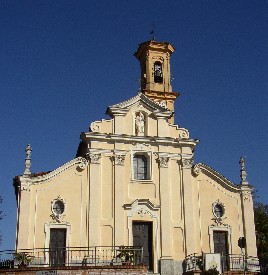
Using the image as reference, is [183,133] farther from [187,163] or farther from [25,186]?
[25,186]

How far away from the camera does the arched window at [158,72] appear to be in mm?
35156

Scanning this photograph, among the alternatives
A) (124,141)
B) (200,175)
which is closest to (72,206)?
(124,141)

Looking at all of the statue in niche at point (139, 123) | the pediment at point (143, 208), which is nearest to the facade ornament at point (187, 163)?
the statue in niche at point (139, 123)

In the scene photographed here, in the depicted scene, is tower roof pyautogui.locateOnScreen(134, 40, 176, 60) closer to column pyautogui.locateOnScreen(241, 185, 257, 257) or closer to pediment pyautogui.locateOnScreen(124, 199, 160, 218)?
column pyautogui.locateOnScreen(241, 185, 257, 257)

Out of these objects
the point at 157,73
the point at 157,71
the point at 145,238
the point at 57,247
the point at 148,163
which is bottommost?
the point at 57,247

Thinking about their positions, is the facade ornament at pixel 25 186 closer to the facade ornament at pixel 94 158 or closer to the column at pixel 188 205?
the facade ornament at pixel 94 158

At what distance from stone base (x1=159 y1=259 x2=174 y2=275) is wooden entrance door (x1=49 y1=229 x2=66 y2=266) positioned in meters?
5.30

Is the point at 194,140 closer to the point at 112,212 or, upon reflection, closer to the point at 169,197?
the point at 169,197

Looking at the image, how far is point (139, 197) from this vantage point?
89.5ft

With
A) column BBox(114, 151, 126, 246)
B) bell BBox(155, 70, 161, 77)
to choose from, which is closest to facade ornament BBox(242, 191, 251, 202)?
column BBox(114, 151, 126, 246)

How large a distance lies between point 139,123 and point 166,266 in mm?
8648

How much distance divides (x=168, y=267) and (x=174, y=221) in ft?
8.91

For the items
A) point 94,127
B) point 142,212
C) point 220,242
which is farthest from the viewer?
point 94,127

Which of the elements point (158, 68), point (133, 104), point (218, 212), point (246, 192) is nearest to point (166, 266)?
point (218, 212)
